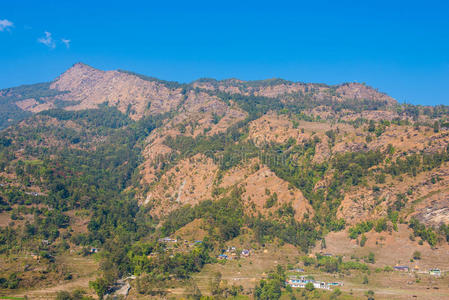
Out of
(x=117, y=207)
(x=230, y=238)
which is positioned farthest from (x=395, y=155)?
(x=117, y=207)

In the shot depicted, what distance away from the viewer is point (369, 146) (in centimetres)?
13900

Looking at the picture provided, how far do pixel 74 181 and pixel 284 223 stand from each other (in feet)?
283

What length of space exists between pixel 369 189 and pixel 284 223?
91.7 feet

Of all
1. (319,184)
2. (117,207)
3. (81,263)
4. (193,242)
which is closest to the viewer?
(81,263)

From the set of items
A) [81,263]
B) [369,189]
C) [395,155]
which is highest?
[395,155]

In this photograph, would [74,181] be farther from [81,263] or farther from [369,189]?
[369,189]

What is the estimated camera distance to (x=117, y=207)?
484ft

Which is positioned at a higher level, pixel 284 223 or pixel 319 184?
pixel 319 184

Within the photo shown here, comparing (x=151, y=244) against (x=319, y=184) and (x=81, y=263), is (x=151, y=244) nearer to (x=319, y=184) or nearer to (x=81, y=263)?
(x=81, y=263)

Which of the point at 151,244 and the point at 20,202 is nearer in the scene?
the point at 151,244

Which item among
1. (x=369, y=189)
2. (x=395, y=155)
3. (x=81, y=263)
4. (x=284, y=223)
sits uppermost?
(x=395, y=155)

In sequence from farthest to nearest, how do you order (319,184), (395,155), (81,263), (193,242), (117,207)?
(117,207), (319,184), (395,155), (193,242), (81,263)

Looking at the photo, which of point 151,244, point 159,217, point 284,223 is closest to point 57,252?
point 151,244

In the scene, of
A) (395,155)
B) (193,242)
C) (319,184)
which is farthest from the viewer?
(319,184)
